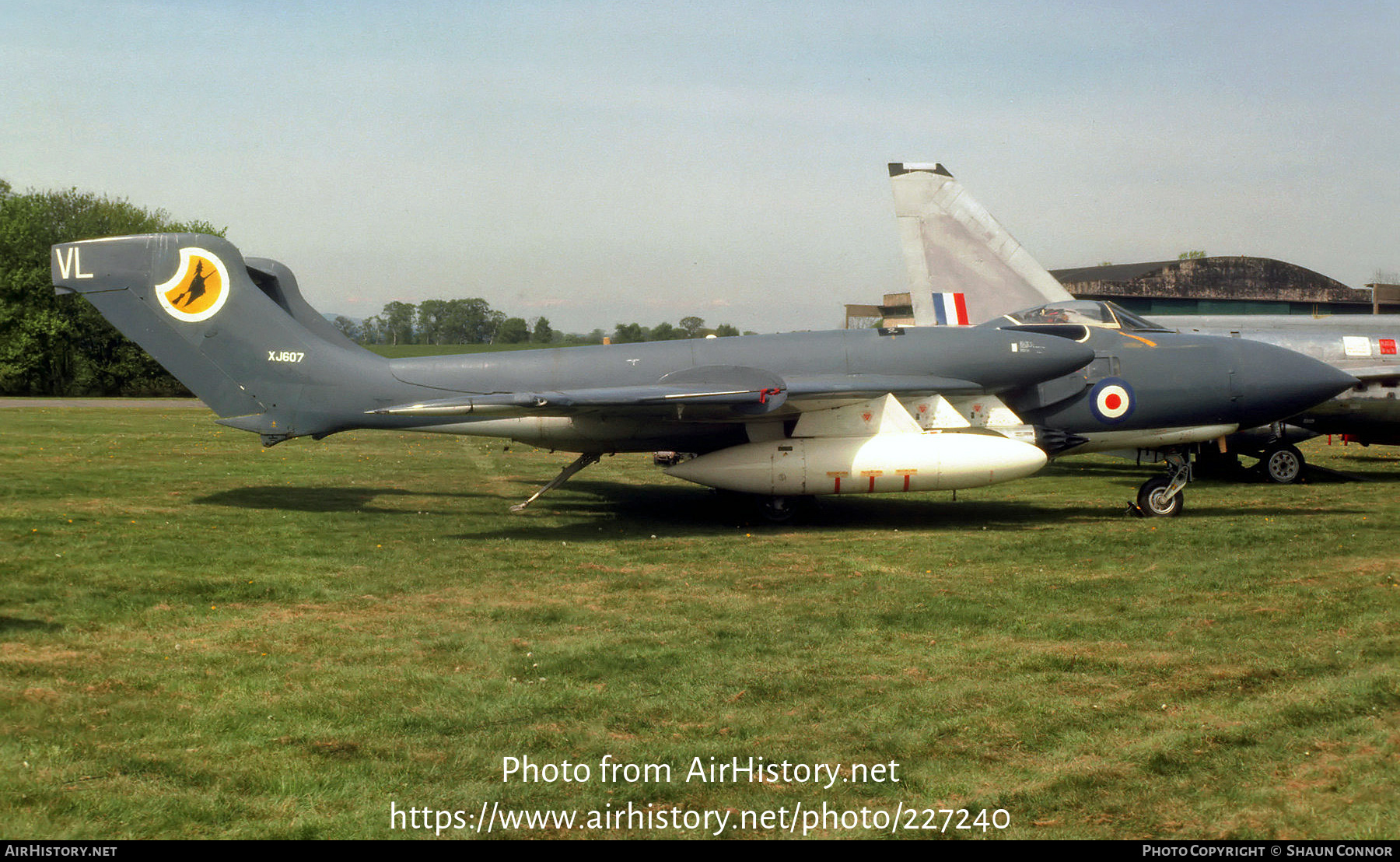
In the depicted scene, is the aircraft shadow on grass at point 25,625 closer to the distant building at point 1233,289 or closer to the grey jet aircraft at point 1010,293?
the grey jet aircraft at point 1010,293

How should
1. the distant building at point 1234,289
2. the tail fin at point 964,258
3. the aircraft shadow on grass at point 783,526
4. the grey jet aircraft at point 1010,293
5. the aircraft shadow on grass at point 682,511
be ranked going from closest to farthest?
the aircraft shadow on grass at point 783,526 < the aircraft shadow on grass at point 682,511 < the grey jet aircraft at point 1010,293 < the tail fin at point 964,258 < the distant building at point 1234,289

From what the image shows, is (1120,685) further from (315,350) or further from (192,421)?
(192,421)

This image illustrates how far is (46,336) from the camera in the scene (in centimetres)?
5550

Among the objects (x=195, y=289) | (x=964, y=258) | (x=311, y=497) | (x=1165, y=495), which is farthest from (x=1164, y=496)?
(x=195, y=289)

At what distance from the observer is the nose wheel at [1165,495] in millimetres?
13219

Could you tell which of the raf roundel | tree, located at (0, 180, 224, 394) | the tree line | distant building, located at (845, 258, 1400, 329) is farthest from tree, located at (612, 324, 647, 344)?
tree, located at (0, 180, 224, 394)

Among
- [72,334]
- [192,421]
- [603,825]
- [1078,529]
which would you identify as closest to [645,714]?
[603,825]

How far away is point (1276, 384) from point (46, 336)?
6032 cm

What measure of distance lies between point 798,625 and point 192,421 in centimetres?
2815

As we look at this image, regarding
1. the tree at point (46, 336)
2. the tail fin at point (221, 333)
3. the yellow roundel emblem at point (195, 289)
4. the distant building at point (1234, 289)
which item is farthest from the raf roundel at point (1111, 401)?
the tree at point (46, 336)

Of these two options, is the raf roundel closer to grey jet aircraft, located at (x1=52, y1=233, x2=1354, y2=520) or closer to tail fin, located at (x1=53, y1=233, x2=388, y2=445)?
grey jet aircraft, located at (x1=52, y1=233, x2=1354, y2=520)

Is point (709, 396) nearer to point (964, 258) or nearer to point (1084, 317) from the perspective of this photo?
point (1084, 317)

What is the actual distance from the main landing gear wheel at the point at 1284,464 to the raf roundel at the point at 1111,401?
641 centimetres
